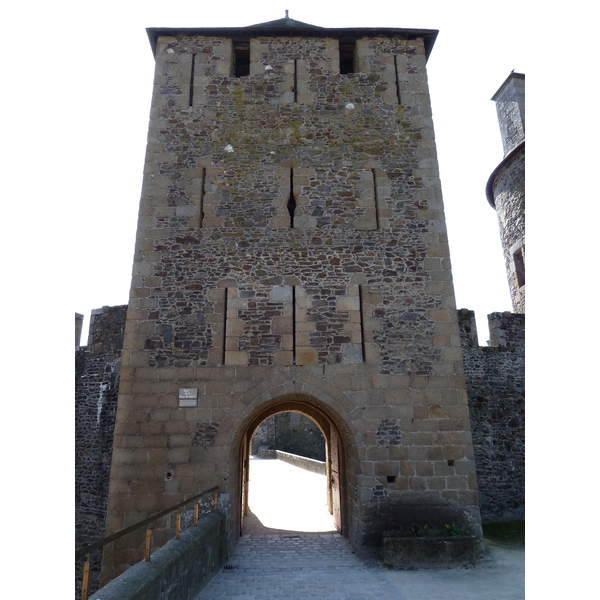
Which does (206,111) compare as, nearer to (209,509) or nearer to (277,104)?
(277,104)

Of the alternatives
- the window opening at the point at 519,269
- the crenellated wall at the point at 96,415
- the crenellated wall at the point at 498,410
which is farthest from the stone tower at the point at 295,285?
the window opening at the point at 519,269

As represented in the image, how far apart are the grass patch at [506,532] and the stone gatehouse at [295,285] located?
6.34 feet

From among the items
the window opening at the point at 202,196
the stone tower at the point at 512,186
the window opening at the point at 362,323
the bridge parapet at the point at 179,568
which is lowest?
the bridge parapet at the point at 179,568

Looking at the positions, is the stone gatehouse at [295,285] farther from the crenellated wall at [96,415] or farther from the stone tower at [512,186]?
the stone tower at [512,186]

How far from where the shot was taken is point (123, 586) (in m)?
3.19

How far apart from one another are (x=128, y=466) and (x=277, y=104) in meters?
6.79

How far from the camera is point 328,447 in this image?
30.6 ft

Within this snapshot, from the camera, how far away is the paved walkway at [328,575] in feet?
15.5

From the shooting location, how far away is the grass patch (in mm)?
7418

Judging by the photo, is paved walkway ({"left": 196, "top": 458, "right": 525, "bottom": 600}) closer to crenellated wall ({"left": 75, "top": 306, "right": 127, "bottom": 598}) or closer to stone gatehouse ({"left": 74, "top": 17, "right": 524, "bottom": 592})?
stone gatehouse ({"left": 74, "top": 17, "right": 524, "bottom": 592})

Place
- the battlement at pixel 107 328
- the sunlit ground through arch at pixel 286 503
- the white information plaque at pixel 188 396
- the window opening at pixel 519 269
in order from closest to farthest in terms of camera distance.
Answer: the white information plaque at pixel 188 396 < the sunlit ground through arch at pixel 286 503 < the battlement at pixel 107 328 < the window opening at pixel 519 269

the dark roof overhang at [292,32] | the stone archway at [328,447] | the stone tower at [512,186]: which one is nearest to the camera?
the stone archway at [328,447]

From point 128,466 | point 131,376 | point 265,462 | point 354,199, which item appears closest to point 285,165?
point 354,199

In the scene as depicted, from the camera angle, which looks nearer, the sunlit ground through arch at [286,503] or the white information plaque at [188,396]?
the white information plaque at [188,396]
